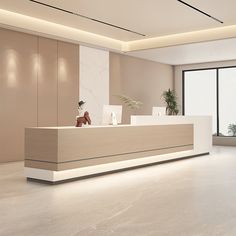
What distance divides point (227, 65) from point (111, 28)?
5.56 metres

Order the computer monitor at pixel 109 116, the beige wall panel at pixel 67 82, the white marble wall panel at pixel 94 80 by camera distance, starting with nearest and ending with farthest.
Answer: the computer monitor at pixel 109 116 → the beige wall panel at pixel 67 82 → the white marble wall panel at pixel 94 80

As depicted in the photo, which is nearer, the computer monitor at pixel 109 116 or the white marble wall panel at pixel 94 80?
the computer monitor at pixel 109 116

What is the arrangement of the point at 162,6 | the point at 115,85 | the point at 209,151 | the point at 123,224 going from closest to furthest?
1. the point at 123,224
2. the point at 162,6
3. the point at 209,151
4. the point at 115,85

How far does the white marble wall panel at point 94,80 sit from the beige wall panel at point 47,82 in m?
1.02

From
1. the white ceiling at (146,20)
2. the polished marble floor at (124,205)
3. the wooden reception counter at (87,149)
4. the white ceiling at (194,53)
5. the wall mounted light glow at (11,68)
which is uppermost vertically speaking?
the white ceiling at (146,20)

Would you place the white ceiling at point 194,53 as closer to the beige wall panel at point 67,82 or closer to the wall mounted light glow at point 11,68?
the beige wall panel at point 67,82

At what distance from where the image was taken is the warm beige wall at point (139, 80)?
11656 mm

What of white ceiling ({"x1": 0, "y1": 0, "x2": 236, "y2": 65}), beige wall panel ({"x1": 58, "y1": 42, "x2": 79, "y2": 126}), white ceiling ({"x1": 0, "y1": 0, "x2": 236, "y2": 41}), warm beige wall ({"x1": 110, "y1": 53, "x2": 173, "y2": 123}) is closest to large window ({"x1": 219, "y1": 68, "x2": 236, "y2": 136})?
white ceiling ({"x1": 0, "y1": 0, "x2": 236, "y2": 65})

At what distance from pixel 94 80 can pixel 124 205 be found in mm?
6684

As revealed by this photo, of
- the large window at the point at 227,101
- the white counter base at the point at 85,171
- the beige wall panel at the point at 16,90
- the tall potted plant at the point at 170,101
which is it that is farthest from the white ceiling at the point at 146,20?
the white counter base at the point at 85,171

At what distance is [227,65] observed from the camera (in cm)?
1331

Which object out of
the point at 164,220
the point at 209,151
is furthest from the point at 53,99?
the point at 164,220

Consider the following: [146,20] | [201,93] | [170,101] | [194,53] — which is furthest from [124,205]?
[201,93]

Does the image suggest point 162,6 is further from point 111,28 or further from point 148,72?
point 148,72
